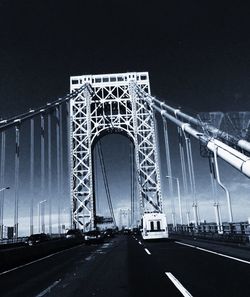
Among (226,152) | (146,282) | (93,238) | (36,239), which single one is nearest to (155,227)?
(93,238)

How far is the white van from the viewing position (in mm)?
30966

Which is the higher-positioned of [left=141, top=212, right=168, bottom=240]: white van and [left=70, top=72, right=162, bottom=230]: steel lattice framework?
[left=70, top=72, right=162, bottom=230]: steel lattice framework

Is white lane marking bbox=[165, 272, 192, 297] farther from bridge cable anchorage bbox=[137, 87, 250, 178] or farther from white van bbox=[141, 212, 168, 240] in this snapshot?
white van bbox=[141, 212, 168, 240]

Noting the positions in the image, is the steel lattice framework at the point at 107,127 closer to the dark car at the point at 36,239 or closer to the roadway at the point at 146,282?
the dark car at the point at 36,239

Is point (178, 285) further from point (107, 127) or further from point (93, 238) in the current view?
point (107, 127)

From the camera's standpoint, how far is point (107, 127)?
71438mm

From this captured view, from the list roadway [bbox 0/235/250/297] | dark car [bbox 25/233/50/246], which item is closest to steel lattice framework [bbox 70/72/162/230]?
dark car [bbox 25/233/50/246]

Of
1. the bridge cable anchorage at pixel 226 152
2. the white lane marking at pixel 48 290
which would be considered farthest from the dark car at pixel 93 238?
the white lane marking at pixel 48 290

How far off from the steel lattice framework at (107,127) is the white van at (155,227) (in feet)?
107

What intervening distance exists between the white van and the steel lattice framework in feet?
107

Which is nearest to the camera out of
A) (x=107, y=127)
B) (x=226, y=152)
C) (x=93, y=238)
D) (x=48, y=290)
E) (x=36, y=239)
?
(x=48, y=290)

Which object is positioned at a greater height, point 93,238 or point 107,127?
point 107,127

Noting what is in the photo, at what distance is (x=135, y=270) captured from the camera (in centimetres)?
1191

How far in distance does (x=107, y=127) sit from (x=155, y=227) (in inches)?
1648
